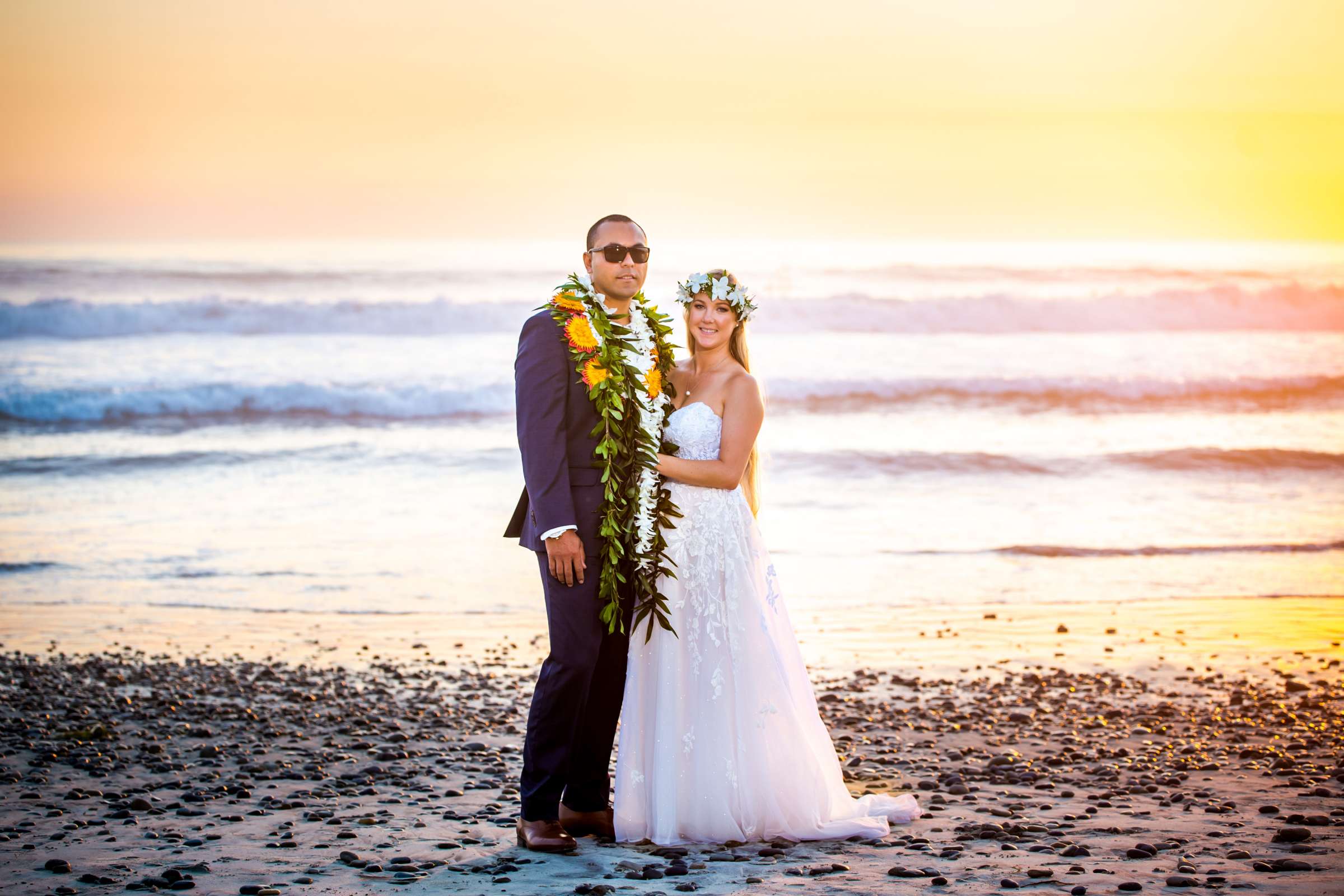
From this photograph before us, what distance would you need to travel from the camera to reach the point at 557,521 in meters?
4.99

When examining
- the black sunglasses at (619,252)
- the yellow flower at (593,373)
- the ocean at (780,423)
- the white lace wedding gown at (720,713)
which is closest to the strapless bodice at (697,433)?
the white lace wedding gown at (720,713)

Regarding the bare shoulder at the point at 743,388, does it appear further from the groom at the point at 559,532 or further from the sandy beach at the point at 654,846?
the sandy beach at the point at 654,846

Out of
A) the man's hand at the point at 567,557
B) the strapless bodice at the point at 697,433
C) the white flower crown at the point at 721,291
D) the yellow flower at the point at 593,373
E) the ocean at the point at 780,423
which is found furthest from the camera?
the ocean at the point at 780,423

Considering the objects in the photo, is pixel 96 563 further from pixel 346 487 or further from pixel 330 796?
pixel 330 796

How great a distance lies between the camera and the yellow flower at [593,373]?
514 cm

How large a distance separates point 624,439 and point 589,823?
160cm

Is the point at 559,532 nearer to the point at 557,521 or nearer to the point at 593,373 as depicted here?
the point at 557,521

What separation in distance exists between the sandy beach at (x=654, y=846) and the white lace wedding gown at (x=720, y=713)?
0.16 metres

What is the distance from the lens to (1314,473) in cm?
1814

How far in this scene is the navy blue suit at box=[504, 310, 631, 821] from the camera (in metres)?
5.04


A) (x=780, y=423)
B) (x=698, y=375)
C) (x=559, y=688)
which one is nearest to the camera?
(x=559, y=688)

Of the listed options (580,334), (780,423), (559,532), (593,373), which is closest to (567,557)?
(559,532)

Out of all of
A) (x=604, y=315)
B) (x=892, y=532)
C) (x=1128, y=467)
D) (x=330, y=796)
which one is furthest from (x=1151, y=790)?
(x=1128, y=467)

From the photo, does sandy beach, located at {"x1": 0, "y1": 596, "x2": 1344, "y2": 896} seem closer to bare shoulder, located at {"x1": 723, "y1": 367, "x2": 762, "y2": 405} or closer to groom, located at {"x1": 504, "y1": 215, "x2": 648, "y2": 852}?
groom, located at {"x1": 504, "y1": 215, "x2": 648, "y2": 852}
